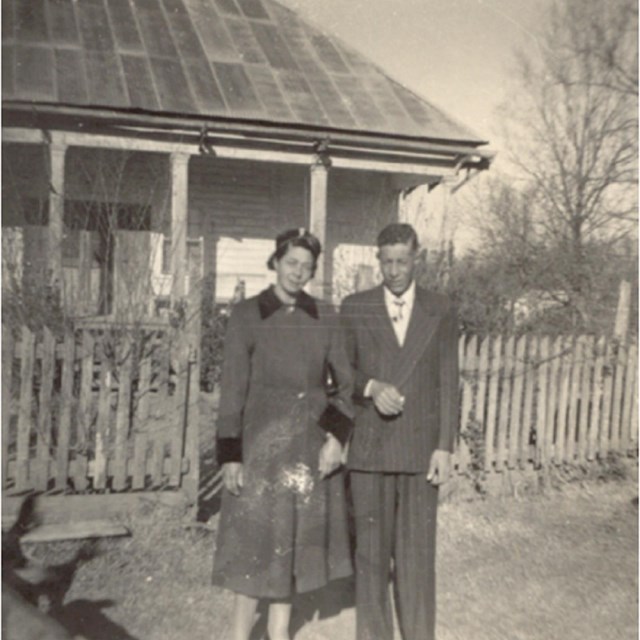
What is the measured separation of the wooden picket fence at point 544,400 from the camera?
5238 millimetres

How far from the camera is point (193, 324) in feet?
14.9

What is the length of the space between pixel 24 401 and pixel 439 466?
2.49 metres

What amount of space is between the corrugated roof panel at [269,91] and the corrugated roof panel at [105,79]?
1.53m

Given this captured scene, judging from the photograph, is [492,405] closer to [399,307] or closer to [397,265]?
[399,307]

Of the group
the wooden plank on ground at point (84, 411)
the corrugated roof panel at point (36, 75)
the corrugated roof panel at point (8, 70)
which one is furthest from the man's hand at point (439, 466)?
the corrugated roof panel at point (36, 75)

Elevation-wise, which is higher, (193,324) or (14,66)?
(14,66)

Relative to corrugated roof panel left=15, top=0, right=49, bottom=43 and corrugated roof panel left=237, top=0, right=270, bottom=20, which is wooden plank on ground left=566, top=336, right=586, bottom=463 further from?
corrugated roof panel left=15, top=0, right=49, bottom=43

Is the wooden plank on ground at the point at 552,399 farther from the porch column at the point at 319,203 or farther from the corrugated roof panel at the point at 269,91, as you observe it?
the corrugated roof panel at the point at 269,91

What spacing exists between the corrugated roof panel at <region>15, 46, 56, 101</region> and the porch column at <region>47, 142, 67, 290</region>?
71cm

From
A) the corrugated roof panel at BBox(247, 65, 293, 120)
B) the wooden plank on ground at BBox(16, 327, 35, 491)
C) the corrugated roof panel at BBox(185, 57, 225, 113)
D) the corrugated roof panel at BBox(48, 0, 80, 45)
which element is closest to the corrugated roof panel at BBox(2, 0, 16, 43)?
the corrugated roof panel at BBox(48, 0, 80, 45)

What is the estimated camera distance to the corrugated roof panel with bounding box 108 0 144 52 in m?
8.38

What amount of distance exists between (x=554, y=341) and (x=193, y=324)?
9.26 feet

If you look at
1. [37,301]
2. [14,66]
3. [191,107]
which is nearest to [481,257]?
[37,301]

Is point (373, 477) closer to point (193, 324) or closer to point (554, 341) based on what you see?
point (193, 324)
